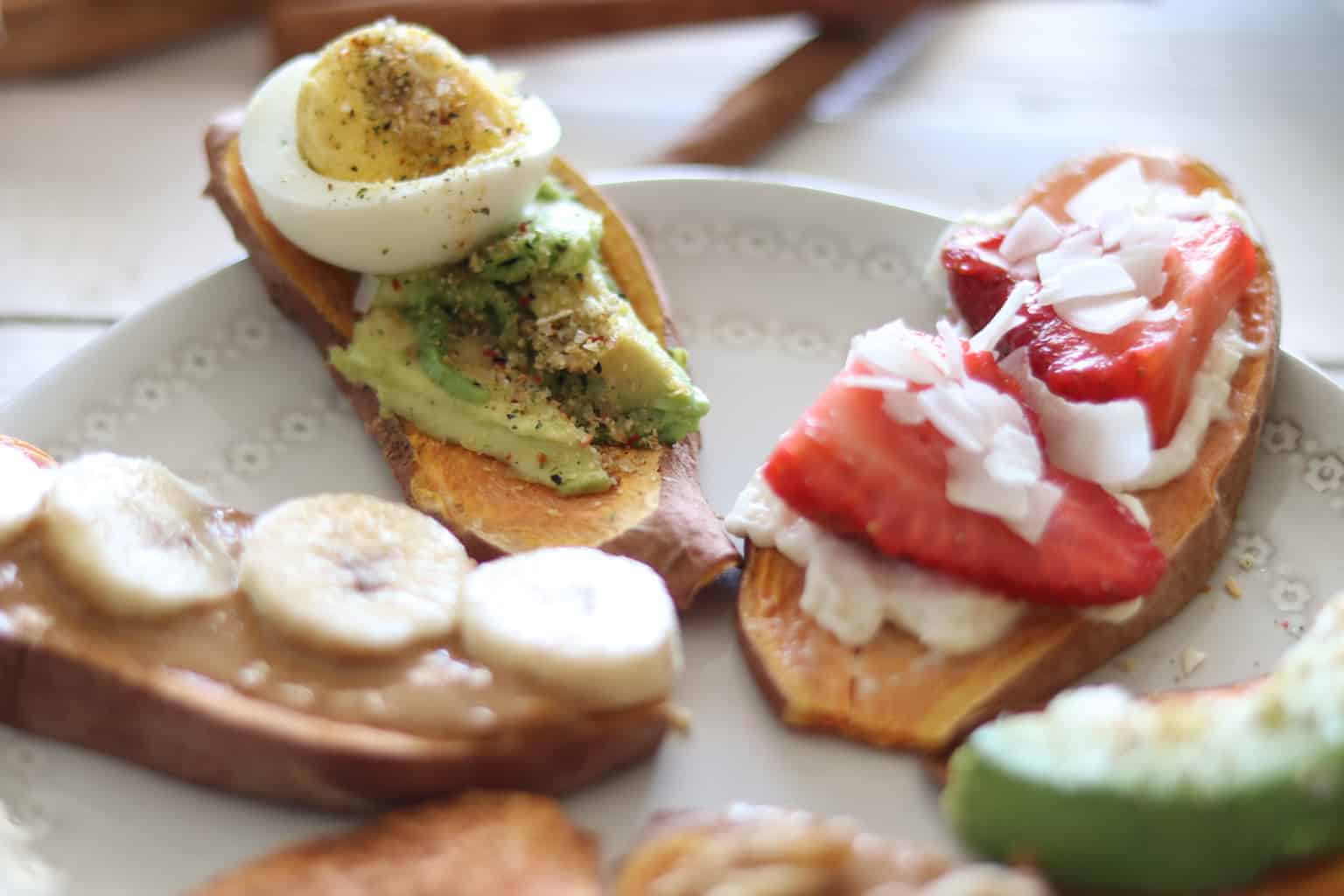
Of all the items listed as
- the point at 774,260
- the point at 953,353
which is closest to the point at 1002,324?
the point at 953,353

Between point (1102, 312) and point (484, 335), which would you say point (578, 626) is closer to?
point (484, 335)

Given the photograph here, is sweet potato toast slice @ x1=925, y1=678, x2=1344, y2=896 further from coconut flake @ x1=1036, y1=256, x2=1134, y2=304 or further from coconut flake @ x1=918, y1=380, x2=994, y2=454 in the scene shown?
coconut flake @ x1=1036, y1=256, x2=1134, y2=304

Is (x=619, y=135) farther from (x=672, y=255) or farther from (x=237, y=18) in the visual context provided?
(x=237, y=18)

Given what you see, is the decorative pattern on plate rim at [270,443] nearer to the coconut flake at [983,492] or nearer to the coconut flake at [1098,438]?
the coconut flake at [983,492]

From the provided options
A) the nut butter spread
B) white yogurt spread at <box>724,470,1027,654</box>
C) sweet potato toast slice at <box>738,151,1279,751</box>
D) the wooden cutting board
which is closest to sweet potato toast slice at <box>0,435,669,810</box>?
the nut butter spread

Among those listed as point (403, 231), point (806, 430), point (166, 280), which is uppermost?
point (403, 231)

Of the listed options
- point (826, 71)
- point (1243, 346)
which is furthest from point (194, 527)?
point (826, 71)
